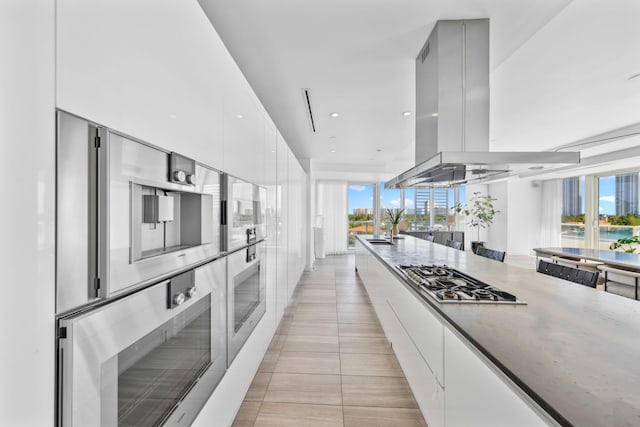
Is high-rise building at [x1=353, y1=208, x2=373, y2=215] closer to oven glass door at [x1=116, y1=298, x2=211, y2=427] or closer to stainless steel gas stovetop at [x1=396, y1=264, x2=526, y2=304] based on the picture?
stainless steel gas stovetop at [x1=396, y1=264, x2=526, y2=304]

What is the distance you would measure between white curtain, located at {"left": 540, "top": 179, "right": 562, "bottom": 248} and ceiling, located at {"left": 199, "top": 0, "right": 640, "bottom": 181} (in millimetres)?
4293

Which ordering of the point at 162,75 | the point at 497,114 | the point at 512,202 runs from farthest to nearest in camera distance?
the point at 512,202 < the point at 497,114 < the point at 162,75

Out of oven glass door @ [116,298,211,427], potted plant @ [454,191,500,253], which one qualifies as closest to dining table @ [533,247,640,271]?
potted plant @ [454,191,500,253]

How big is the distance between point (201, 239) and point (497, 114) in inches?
155

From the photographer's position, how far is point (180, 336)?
104cm

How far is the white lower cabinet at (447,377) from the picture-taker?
0.82 meters

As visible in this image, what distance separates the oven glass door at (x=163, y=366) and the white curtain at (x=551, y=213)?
9.75 meters

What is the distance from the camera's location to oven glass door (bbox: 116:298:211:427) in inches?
31.0

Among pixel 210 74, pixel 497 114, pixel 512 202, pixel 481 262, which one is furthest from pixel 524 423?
pixel 512 202

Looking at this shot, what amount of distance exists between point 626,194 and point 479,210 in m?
3.08

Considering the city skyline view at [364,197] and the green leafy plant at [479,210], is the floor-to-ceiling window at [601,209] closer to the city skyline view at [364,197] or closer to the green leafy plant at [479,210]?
the green leafy plant at [479,210]
